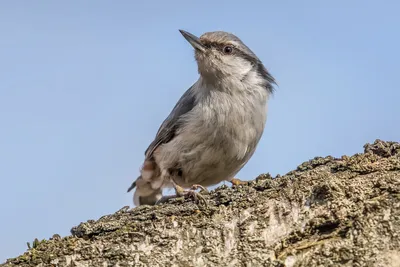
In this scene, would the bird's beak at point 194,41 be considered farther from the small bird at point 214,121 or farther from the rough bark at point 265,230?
the rough bark at point 265,230

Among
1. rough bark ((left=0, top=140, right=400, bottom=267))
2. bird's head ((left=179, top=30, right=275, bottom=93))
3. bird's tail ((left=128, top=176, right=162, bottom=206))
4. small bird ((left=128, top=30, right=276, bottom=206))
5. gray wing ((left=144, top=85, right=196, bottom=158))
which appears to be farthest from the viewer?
bird's tail ((left=128, top=176, right=162, bottom=206))

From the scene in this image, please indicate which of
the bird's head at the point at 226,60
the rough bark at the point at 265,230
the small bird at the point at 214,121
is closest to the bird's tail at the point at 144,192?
the small bird at the point at 214,121

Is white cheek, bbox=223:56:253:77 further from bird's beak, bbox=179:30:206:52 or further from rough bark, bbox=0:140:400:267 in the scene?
rough bark, bbox=0:140:400:267

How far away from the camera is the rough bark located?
2.77 meters

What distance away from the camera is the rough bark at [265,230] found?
2.77 metres

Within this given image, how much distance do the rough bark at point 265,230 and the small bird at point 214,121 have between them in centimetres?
267

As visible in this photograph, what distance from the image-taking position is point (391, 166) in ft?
10.5

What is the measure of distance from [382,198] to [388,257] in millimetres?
324

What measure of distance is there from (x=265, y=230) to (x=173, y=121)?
12.7ft

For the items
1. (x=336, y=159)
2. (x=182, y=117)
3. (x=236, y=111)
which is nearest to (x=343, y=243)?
(x=336, y=159)

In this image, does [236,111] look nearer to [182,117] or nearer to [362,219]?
[182,117]

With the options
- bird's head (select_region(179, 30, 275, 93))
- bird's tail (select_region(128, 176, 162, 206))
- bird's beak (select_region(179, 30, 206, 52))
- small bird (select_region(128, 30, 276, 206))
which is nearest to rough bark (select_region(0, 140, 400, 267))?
small bird (select_region(128, 30, 276, 206))

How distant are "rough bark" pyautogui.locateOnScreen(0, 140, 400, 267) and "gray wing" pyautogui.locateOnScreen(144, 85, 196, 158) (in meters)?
3.39

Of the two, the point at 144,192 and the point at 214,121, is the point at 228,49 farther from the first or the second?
the point at 144,192
